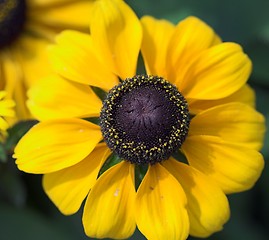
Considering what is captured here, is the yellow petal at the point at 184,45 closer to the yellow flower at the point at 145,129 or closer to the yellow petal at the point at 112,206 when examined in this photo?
the yellow flower at the point at 145,129

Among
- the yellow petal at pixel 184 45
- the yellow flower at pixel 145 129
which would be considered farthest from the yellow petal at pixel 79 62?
the yellow petal at pixel 184 45

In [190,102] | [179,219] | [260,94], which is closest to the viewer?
[179,219]

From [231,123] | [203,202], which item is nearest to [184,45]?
[231,123]

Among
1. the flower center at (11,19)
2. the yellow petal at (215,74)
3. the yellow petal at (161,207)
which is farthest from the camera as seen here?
the flower center at (11,19)

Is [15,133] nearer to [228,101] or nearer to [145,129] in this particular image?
[145,129]

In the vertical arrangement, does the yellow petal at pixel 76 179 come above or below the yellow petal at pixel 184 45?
below

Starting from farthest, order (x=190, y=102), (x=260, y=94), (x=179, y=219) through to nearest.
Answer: (x=260, y=94), (x=190, y=102), (x=179, y=219)

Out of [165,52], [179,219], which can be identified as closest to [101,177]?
[179,219]

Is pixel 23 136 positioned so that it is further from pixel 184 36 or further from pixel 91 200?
pixel 184 36
